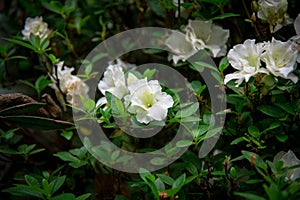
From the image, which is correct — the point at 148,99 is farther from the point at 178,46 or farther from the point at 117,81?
the point at 178,46

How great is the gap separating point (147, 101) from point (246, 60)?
0.27 metres

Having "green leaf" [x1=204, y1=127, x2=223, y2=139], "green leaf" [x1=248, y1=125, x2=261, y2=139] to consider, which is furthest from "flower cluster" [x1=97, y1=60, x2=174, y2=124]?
"green leaf" [x1=248, y1=125, x2=261, y2=139]

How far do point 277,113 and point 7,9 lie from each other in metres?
1.16

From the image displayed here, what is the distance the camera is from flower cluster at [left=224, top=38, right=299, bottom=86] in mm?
1000

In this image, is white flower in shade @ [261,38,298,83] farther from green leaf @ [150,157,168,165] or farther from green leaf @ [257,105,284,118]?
green leaf @ [150,157,168,165]

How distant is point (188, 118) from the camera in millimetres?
1019

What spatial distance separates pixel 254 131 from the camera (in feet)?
3.44

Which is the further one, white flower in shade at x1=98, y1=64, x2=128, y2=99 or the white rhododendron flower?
the white rhododendron flower

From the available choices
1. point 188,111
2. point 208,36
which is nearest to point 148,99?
point 188,111

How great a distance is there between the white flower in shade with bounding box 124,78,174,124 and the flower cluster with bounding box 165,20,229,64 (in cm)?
23

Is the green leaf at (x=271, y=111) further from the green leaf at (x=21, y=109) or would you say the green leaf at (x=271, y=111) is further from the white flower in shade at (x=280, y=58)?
the green leaf at (x=21, y=109)

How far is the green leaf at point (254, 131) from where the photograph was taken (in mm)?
1034

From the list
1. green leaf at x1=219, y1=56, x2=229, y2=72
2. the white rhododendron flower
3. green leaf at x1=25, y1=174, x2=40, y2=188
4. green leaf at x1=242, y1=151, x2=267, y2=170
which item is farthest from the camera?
the white rhododendron flower

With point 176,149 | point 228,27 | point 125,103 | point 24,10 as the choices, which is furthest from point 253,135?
point 24,10
